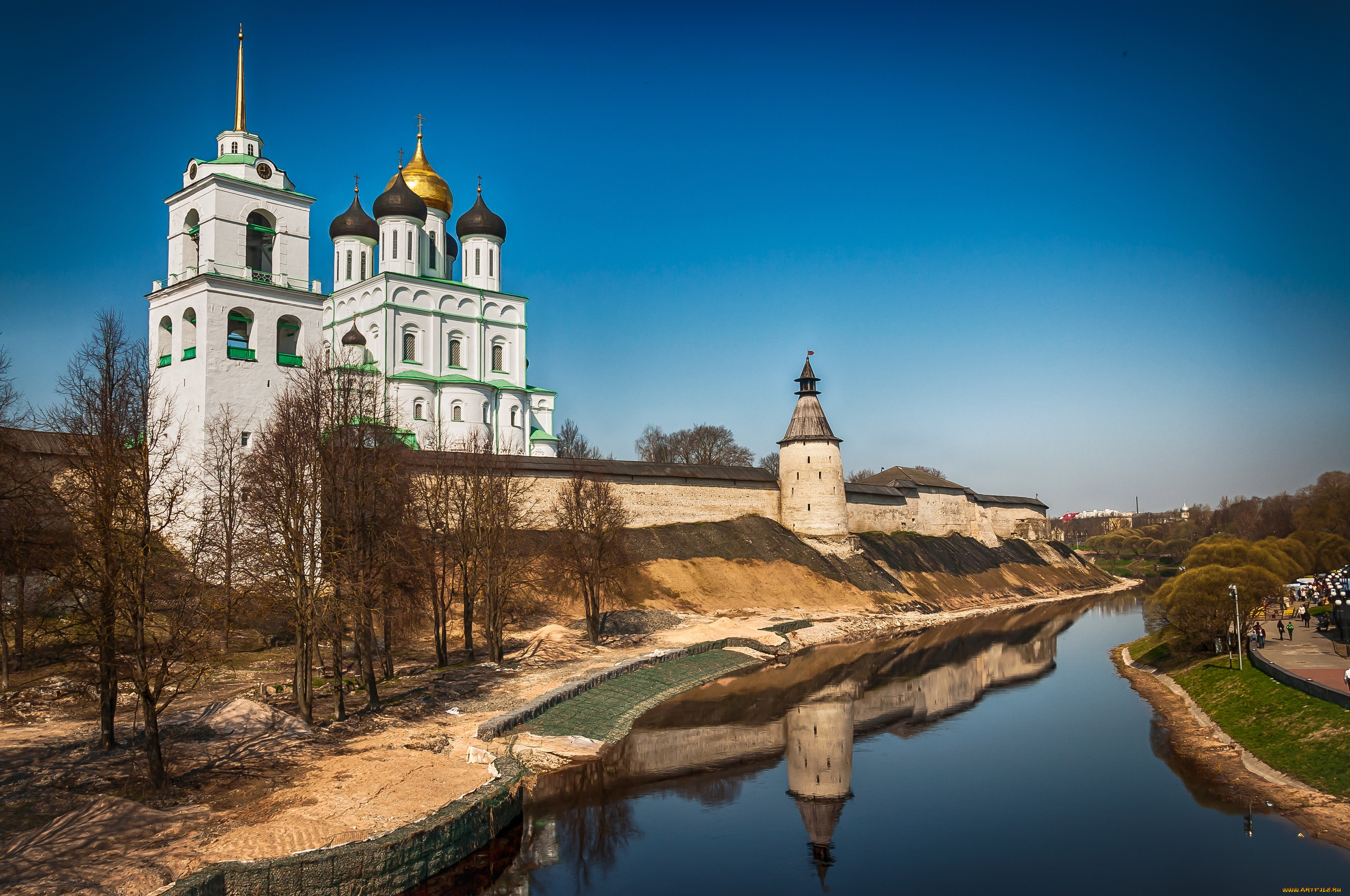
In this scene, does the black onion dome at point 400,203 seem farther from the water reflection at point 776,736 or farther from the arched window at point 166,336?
the water reflection at point 776,736

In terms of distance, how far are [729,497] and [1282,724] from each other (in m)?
28.8

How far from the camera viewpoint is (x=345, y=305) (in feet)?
140

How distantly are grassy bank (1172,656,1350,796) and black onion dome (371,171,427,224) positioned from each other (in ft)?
117

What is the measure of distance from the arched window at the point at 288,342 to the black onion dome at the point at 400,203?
46.4ft

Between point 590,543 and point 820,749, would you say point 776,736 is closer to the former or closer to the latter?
point 820,749

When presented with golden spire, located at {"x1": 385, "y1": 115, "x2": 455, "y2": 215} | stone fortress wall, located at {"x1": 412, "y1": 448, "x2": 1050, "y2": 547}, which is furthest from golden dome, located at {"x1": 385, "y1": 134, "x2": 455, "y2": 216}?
stone fortress wall, located at {"x1": 412, "y1": 448, "x2": 1050, "y2": 547}

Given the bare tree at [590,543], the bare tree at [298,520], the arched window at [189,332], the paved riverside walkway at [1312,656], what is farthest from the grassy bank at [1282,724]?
the arched window at [189,332]

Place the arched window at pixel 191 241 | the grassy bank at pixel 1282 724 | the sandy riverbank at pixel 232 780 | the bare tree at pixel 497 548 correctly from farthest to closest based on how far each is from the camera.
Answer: the arched window at pixel 191 241
the bare tree at pixel 497 548
the grassy bank at pixel 1282 724
the sandy riverbank at pixel 232 780

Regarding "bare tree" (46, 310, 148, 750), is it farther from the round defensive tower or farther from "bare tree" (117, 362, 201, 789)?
the round defensive tower

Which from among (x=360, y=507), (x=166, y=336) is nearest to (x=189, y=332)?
(x=166, y=336)

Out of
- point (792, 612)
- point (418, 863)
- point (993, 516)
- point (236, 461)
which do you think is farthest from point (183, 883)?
point (993, 516)

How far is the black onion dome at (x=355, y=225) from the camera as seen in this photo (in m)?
42.4

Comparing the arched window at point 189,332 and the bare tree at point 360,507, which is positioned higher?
the arched window at point 189,332

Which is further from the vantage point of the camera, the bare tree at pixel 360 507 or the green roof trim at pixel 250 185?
the green roof trim at pixel 250 185
